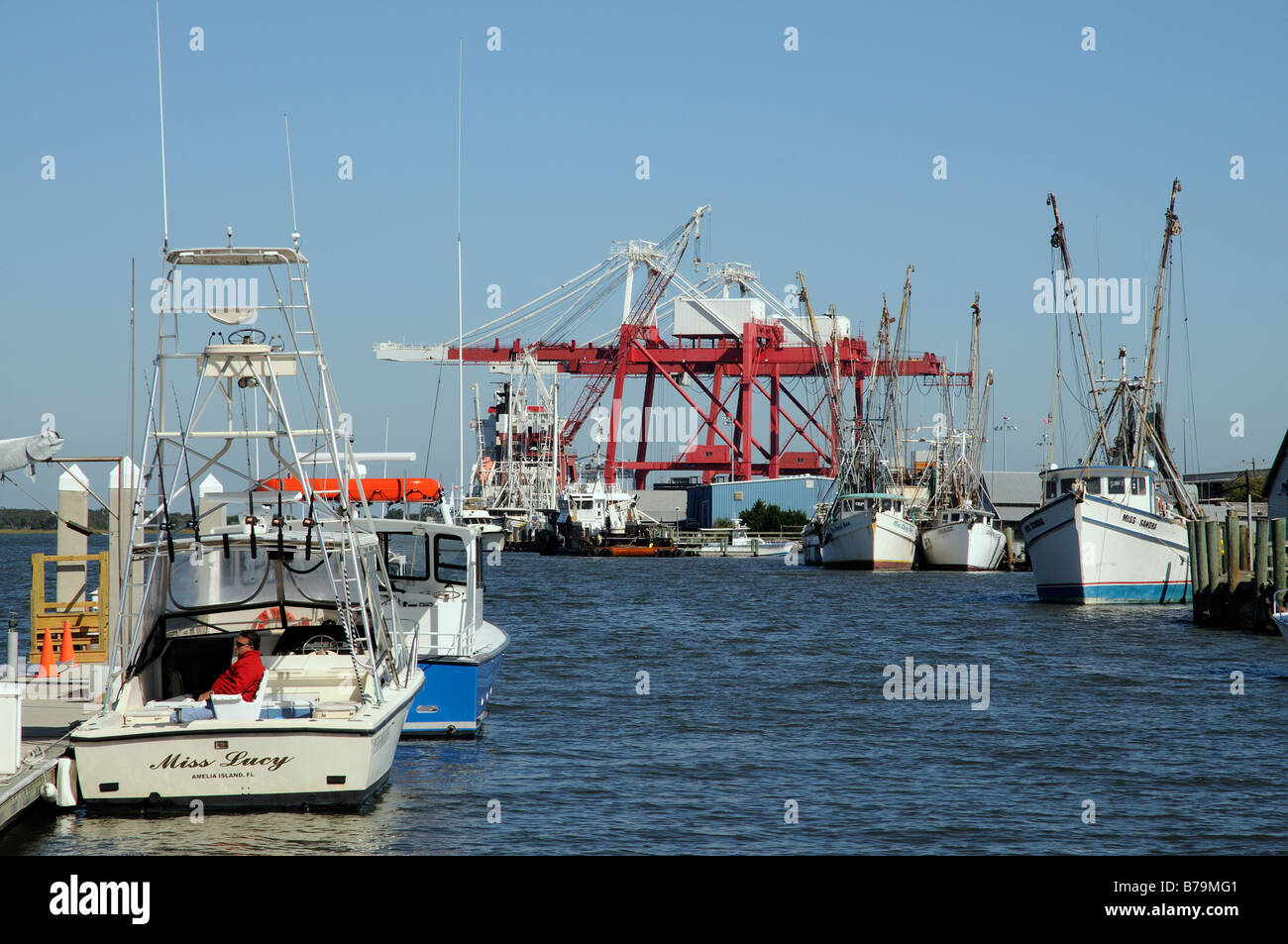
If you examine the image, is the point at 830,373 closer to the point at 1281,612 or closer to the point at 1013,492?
the point at 1013,492

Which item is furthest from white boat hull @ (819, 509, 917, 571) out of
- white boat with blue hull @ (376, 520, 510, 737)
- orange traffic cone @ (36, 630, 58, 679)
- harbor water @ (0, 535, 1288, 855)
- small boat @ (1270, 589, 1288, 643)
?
orange traffic cone @ (36, 630, 58, 679)

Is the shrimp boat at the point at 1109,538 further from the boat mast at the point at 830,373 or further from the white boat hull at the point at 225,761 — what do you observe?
the boat mast at the point at 830,373

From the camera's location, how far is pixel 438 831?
41.8ft

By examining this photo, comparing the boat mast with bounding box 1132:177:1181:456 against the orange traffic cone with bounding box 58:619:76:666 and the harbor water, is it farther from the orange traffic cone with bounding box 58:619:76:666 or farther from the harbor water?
the orange traffic cone with bounding box 58:619:76:666

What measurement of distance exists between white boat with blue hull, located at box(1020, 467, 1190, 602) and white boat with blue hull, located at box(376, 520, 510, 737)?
1095 inches

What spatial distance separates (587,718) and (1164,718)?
8228 mm

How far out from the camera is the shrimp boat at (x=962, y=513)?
2714 inches

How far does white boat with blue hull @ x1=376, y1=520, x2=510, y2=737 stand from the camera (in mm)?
16609

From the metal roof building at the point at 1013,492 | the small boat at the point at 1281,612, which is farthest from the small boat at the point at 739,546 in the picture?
the small boat at the point at 1281,612

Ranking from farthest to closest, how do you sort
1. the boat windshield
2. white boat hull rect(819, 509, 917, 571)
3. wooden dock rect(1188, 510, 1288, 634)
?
white boat hull rect(819, 509, 917, 571), wooden dock rect(1188, 510, 1288, 634), the boat windshield

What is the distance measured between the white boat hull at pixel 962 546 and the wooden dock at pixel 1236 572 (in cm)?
3116

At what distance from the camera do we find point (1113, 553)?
41.9 m

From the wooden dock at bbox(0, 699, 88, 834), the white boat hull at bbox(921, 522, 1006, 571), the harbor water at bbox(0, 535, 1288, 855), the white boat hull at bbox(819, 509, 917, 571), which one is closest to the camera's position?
the wooden dock at bbox(0, 699, 88, 834)

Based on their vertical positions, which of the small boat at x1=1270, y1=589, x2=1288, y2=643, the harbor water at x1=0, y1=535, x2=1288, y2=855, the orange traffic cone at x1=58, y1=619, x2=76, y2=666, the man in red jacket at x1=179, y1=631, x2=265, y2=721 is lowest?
the harbor water at x1=0, y1=535, x2=1288, y2=855
